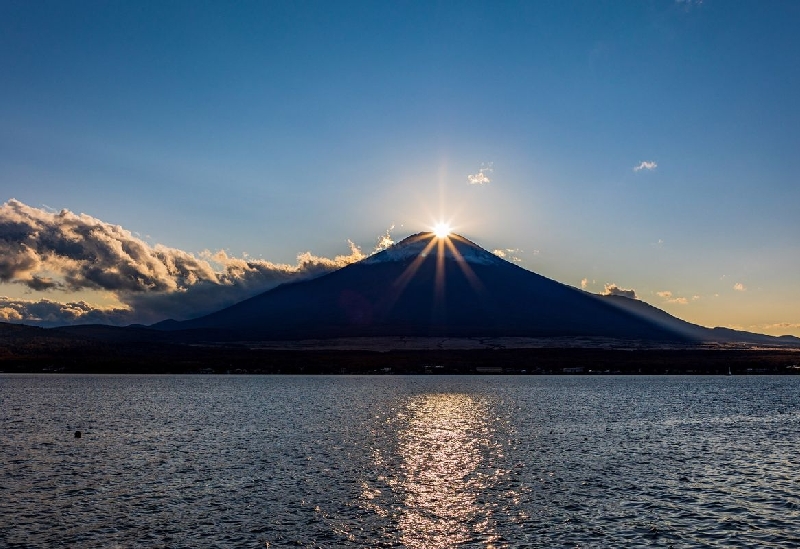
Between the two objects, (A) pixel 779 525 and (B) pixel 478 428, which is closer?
(A) pixel 779 525

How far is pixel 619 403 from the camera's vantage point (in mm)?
109750

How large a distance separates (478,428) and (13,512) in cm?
5057

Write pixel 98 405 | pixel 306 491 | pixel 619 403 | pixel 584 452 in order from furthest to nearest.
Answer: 1. pixel 619 403
2. pixel 98 405
3. pixel 584 452
4. pixel 306 491

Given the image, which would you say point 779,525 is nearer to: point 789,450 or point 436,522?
point 436,522

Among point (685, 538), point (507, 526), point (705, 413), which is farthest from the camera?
point (705, 413)

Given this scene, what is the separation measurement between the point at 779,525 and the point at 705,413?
65134 mm

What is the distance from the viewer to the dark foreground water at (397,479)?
31188 millimetres

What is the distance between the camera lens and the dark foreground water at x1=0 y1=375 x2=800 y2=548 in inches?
1228

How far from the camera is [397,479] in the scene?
44.1m

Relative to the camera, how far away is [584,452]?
184 ft

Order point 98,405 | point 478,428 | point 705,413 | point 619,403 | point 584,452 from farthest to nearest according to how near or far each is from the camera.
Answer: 1. point 619,403
2. point 98,405
3. point 705,413
4. point 478,428
5. point 584,452

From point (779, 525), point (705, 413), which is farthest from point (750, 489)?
point (705, 413)

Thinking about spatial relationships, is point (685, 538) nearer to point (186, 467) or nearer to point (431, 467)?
point (431, 467)

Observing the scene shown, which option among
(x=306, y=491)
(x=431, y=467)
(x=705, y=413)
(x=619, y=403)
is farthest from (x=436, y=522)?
(x=619, y=403)
